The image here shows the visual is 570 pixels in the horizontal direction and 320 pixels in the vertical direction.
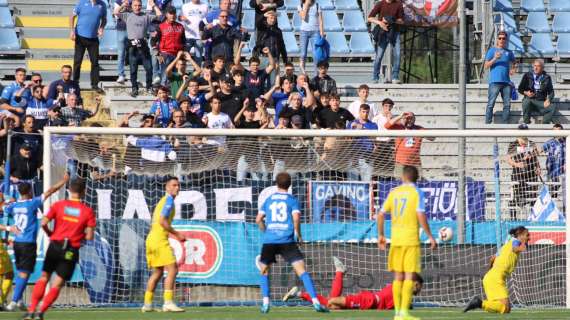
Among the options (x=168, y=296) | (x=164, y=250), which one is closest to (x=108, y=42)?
(x=164, y=250)

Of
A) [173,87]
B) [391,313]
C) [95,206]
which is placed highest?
[173,87]

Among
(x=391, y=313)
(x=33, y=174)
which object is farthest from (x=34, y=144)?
(x=391, y=313)

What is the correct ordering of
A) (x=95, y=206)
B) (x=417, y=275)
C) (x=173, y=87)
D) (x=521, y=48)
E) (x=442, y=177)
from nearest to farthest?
(x=417, y=275) < (x=95, y=206) < (x=442, y=177) < (x=173, y=87) < (x=521, y=48)

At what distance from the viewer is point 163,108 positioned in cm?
2156

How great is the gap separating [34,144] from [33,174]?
488mm

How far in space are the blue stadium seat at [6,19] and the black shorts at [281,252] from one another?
11387 mm

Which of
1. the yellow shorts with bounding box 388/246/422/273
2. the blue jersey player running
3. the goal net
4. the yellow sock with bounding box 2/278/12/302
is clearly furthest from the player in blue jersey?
the yellow shorts with bounding box 388/246/422/273

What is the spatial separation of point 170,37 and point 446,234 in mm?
6804

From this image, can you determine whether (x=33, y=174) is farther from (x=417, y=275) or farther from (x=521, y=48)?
(x=521, y=48)

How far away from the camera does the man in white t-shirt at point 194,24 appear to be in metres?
24.2

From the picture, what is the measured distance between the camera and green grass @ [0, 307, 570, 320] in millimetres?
15953

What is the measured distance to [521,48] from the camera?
2786 centimetres

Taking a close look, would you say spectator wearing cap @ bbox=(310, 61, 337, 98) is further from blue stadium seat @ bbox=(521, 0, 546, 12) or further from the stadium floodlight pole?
blue stadium seat @ bbox=(521, 0, 546, 12)

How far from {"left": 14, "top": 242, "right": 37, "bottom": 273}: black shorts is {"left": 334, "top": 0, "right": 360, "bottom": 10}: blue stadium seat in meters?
12.7
